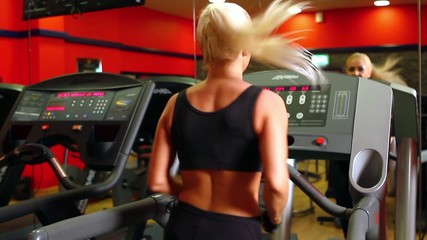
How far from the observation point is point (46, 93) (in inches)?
104

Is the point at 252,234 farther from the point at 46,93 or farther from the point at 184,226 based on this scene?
the point at 46,93

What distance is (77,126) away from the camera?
2.39 meters

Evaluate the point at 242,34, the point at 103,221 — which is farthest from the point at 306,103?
the point at 103,221

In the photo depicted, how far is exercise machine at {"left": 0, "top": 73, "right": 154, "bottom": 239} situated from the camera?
2.07 meters

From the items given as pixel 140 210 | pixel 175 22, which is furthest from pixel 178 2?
pixel 140 210

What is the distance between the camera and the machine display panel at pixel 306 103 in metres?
1.75

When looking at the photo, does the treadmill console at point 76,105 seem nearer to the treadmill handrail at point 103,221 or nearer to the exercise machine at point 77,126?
the exercise machine at point 77,126

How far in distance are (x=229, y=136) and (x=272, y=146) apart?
4.2 inches

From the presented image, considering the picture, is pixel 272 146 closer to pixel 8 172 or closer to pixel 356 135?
pixel 356 135

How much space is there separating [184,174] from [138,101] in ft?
3.46

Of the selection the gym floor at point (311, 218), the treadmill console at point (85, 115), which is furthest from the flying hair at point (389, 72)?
the treadmill console at point (85, 115)

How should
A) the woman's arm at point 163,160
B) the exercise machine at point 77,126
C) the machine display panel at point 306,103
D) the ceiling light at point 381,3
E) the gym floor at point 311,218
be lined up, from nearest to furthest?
the woman's arm at point 163,160 → the machine display panel at point 306,103 → the exercise machine at point 77,126 → the ceiling light at point 381,3 → the gym floor at point 311,218

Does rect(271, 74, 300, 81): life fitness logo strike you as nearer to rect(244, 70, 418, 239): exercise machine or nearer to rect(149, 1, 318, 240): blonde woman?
rect(244, 70, 418, 239): exercise machine

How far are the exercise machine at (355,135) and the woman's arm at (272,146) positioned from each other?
17.6 inches
